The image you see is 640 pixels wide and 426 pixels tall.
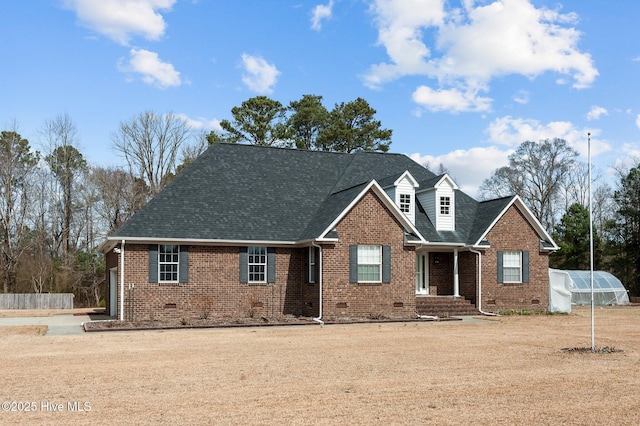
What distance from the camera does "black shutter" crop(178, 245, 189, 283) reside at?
2502 cm

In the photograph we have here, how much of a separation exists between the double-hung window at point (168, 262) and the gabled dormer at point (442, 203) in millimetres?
12067

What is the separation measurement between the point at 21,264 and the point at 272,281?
28464mm

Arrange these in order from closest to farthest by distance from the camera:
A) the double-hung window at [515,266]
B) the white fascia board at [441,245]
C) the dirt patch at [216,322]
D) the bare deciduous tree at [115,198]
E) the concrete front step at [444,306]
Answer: the dirt patch at [216,322] < the concrete front step at [444,306] < the white fascia board at [441,245] < the double-hung window at [515,266] < the bare deciduous tree at [115,198]

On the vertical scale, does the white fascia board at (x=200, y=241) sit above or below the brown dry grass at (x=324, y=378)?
above

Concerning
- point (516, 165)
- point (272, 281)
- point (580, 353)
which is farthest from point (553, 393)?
point (516, 165)

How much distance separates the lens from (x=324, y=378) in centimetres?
1139

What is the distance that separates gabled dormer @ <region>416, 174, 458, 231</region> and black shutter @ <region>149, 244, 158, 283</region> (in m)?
12.8

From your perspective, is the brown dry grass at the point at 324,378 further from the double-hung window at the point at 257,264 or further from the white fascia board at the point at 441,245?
the white fascia board at the point at 441,245

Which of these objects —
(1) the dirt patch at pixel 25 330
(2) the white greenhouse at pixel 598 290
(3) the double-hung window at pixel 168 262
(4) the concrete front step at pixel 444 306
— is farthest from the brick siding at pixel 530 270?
(1) the dirt patch at pixel 25 330

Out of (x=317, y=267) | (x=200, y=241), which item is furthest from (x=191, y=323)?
(x=317, y=267)

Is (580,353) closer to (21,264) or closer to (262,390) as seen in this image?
(262,390)

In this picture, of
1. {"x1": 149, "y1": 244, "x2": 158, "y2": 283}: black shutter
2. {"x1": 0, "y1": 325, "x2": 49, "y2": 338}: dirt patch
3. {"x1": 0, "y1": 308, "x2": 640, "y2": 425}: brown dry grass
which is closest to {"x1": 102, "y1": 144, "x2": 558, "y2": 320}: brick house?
{"x1": 149, "y1": 244, "x2": 158, "y2": 283}: black shutter

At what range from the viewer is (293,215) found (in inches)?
1106

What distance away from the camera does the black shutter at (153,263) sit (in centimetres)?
2461
